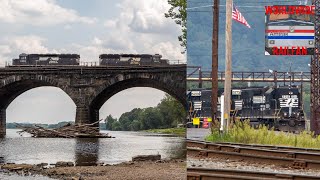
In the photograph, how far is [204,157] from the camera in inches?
649

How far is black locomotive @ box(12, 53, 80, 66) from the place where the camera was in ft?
268

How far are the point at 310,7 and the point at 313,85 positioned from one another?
3.99 m

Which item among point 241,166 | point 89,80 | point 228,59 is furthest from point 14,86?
point 241,166

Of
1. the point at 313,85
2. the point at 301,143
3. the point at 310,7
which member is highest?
the point at 310,7

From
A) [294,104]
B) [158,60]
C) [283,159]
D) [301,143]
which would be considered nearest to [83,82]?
[158,60]

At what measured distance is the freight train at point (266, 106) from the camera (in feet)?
112

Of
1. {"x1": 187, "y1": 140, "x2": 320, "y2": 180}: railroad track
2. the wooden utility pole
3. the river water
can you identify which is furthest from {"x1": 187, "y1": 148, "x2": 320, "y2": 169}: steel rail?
the river water

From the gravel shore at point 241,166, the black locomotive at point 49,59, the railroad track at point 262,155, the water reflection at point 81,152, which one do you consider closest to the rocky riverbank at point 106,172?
the railroad track at point 262,155

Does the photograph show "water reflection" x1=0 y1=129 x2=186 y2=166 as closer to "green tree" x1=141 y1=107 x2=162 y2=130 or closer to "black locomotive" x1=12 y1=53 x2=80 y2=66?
"black locomotive" x1=12 y1=53 x2=80 y2=66

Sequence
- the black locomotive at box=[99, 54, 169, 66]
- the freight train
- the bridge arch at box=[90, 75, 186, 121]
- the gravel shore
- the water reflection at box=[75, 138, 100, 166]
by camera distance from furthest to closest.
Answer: the black locomotive at box=[99, 54, 169, 66]
the bridge arch at box=[90, 75, 186, 121]
the freight train
the water reflection at box=[75, 138, 100, 166]
the gravel shore

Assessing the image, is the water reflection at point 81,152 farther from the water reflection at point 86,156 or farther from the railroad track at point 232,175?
the railroad track at point 232,175

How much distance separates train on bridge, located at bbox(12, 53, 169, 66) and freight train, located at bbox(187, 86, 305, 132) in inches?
1544

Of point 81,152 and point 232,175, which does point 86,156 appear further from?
point 232,175

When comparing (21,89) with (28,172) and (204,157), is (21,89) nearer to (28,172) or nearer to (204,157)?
(28,172)
